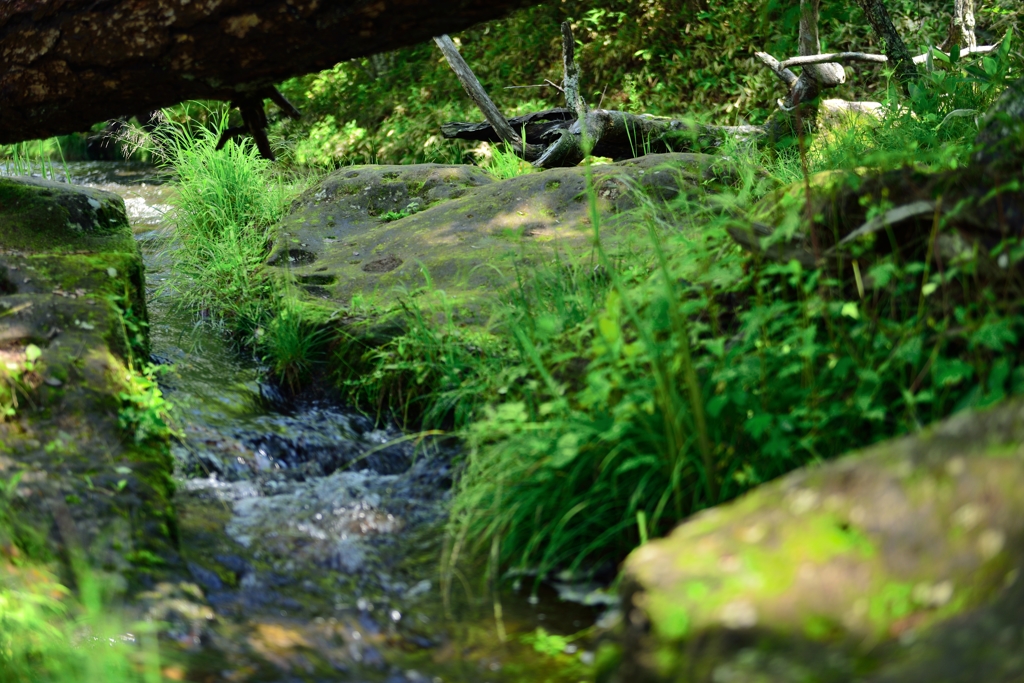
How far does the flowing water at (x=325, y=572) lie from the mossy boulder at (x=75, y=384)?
20 cm

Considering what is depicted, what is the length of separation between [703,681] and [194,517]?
6.68 feet

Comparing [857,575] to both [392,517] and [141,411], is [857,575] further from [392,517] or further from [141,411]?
[141,411]

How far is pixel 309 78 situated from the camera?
13.0 meters

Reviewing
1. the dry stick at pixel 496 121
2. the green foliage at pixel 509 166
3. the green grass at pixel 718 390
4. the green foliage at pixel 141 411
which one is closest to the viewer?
the green grass at pixel 718 390

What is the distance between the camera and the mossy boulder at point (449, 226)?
4.65 metres

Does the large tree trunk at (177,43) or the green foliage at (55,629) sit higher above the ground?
the large tree trunk at (177,43)

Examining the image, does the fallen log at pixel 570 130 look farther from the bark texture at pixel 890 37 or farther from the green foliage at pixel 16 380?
the green foliage at pixel 16 380

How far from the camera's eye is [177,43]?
2996 mm

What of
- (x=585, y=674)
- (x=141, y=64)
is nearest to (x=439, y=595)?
(x=585, y=674)

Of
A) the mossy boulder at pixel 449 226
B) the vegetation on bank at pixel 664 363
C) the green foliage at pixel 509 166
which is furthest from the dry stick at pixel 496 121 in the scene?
the vegetation on bank at pixel 664 363

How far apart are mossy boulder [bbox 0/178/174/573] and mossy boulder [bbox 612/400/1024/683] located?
1.62 m

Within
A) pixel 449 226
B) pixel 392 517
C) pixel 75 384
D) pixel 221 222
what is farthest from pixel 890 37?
pixel 75 384

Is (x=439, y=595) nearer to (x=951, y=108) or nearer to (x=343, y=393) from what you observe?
(x=343, y=393)

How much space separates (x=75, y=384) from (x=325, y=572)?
1.14 metres
